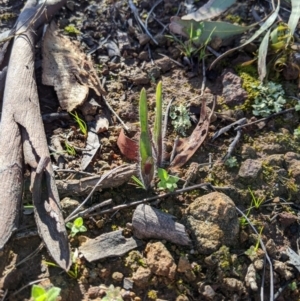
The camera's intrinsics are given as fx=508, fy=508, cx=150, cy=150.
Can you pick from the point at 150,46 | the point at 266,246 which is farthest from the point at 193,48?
the point at 266,246

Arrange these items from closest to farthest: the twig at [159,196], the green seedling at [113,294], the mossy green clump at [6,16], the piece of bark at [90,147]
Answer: the green seedling at [113,294]
the twig at [159,196]
the piece of bark at [90,147]
the mossy green clump at [6,16]

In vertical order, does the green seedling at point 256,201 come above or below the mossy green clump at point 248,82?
below

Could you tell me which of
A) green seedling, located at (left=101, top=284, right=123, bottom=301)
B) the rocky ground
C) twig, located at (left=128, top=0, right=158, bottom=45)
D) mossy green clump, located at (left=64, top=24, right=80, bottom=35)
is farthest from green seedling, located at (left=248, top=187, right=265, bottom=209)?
mossy green clump, located at (left=64, top=24, right=80, bottom=35)

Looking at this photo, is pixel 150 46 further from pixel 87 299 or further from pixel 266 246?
pixel 87 299

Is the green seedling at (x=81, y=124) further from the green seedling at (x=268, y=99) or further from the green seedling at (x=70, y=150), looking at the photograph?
the green seedling at (x=268, y=99)

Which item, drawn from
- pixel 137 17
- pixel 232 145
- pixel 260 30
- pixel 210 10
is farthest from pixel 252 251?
pixel 137 17

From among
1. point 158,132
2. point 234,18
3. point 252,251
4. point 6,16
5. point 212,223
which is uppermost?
point 6,16

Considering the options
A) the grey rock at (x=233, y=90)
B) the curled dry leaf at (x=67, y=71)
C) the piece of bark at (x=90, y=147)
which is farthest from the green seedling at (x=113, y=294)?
the grey rock at (x=233, y=90)

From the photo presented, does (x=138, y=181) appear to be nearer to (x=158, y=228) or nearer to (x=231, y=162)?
(x=158, y=228)
